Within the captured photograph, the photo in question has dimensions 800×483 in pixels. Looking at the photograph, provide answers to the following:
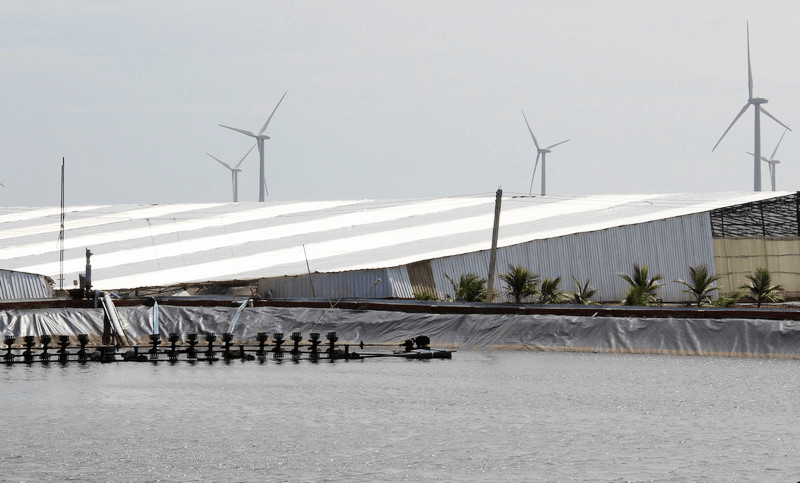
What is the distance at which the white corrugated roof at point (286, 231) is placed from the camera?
75.3 m

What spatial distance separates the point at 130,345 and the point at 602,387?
26.5m

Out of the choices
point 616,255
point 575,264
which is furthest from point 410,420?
point 616,255

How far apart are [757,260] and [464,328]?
26.5m

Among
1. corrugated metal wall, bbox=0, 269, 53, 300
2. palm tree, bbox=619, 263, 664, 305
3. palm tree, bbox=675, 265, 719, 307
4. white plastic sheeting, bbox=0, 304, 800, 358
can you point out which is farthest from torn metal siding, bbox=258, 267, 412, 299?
palm tree, bbox=675, 265, 719, 307

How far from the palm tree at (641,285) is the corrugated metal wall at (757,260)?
4932 millimetres

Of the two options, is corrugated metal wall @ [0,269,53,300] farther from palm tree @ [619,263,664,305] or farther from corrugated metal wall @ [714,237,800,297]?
corrugated metal wall @ [714,237,800,297]

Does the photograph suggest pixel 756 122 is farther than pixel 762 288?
Yes

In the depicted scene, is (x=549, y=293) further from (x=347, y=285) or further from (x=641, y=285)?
(x=347, y=285)

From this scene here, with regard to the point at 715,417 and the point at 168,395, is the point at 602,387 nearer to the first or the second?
the point at 715,417

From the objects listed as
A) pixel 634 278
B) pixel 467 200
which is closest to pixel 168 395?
pixel 634 278

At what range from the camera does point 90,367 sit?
195ft

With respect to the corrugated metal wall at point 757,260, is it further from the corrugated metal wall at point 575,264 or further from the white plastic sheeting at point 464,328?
the white plastic sheeting at point 464,328

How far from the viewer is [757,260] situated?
273 feet

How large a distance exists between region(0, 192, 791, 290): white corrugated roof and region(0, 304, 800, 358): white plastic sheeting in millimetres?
5290
